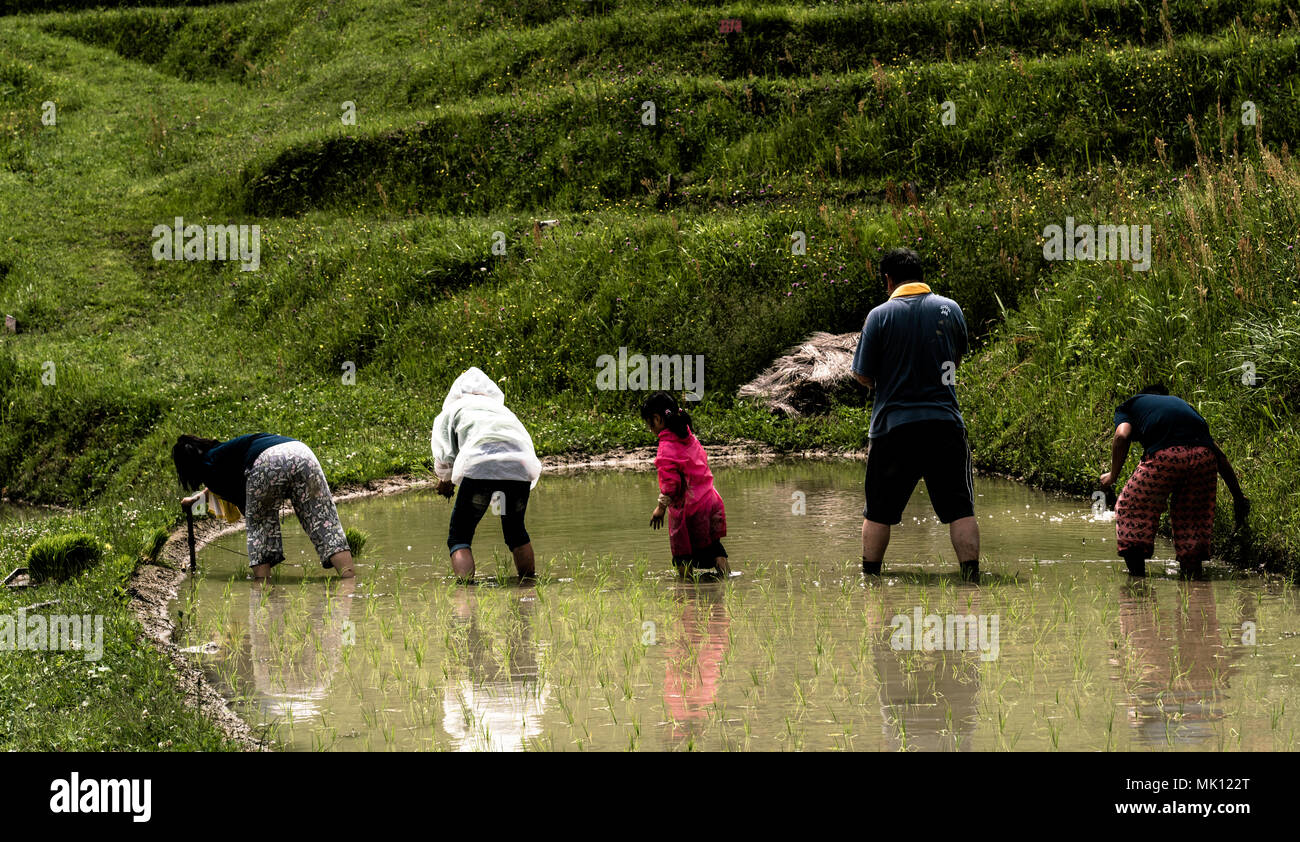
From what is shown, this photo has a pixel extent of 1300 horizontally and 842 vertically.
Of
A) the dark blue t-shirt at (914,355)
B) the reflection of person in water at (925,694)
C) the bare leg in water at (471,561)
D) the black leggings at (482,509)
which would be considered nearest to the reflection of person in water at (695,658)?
the reflection of person in water at (925,694)

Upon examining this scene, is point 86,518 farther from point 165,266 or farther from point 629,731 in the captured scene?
point 165,266

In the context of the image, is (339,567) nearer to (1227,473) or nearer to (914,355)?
(914,355)

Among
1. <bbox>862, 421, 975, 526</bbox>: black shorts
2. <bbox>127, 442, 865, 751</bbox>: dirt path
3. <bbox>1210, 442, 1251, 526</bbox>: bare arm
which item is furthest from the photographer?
<bbox>1210, 442, 1251, 526</bbox>: bare arm

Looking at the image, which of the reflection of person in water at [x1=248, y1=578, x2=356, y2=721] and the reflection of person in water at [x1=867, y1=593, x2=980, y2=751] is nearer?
the reflection of person in water at [x1=867, y1=593, x2=980, y2=751]

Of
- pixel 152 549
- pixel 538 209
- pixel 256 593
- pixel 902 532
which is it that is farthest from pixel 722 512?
pixel 538 209

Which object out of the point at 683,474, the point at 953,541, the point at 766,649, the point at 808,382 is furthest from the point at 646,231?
the point at 766,649

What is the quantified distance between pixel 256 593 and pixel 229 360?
11.6m

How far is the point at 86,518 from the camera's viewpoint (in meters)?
11.9

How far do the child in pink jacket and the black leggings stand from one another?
3.22 ft

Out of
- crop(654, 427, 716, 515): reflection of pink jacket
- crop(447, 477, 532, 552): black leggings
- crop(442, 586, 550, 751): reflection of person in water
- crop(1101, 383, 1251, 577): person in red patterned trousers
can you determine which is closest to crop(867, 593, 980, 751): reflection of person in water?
crop(442, 586, 550, 751): reflection of person in water

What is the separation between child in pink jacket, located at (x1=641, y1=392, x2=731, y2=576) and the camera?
9.36 metres

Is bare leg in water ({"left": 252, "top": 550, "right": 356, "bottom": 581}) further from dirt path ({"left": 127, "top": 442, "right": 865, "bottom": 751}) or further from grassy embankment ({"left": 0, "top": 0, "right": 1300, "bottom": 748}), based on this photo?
grassy embankment ({"left": 0, "top": 0, "right": 1300, "bottom": 748})

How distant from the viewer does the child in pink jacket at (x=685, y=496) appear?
9.36 m

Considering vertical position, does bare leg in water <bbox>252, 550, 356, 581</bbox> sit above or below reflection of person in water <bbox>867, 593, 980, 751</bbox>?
above
